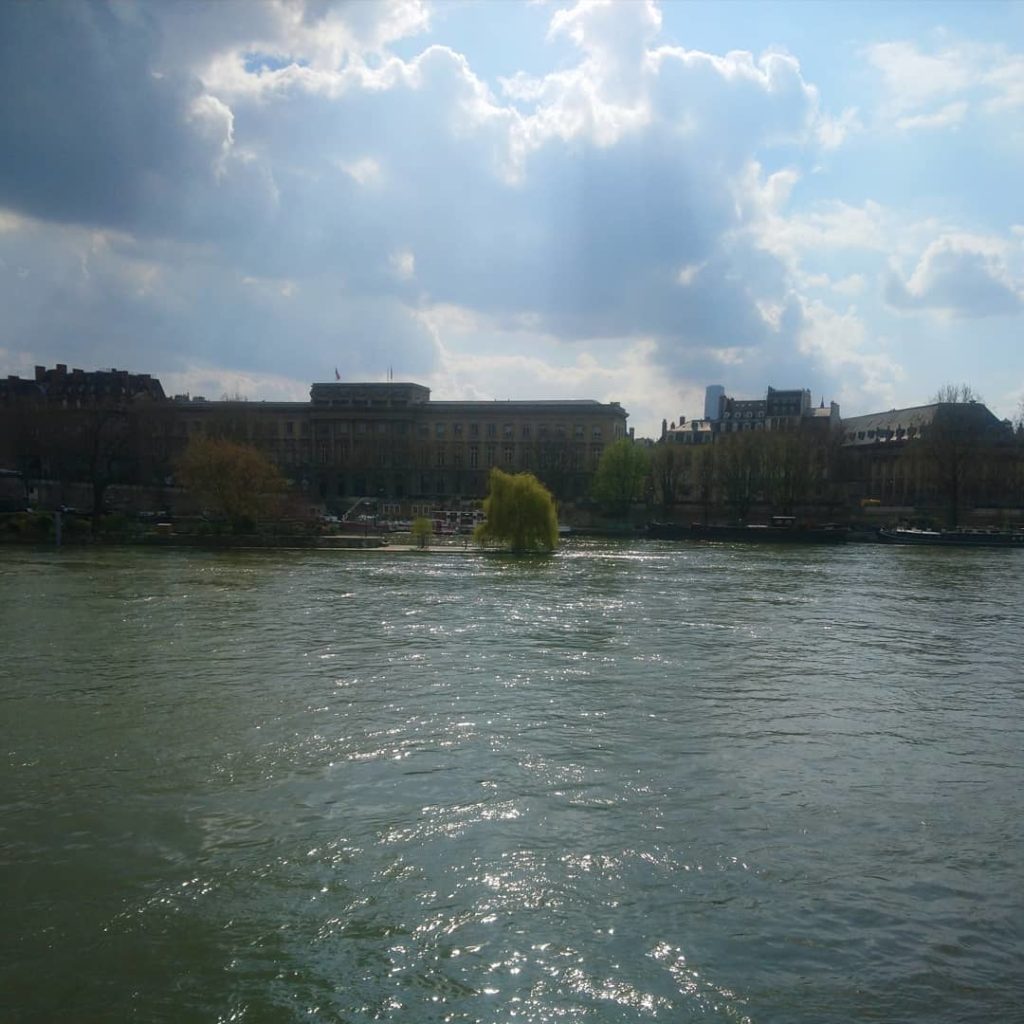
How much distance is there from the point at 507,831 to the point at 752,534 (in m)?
80.5

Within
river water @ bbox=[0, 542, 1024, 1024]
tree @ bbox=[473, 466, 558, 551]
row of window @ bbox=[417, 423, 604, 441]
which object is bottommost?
river water @ bbox=[0, 542, 1024, 1024]

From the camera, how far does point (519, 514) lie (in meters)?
60.8

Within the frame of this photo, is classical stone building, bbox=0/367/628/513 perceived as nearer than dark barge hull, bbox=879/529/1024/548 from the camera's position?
No

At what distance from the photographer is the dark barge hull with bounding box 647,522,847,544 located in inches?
3319

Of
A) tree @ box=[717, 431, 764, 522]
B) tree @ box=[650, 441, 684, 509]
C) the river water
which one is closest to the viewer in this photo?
the river water

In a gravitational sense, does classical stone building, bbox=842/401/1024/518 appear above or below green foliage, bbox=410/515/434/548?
above

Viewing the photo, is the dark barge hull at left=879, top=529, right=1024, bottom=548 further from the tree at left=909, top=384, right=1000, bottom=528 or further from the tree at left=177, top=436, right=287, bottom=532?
the tree at left=177, top=436, right=287, bottom=532

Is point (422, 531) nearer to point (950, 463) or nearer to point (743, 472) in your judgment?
point (743, 472)

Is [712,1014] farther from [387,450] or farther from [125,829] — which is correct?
[387,450]

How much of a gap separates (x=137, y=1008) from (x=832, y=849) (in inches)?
260

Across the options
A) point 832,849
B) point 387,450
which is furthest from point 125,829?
point 387,450

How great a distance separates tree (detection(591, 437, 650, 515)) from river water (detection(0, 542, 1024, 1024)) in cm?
7877

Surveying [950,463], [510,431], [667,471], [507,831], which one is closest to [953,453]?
[950,463]

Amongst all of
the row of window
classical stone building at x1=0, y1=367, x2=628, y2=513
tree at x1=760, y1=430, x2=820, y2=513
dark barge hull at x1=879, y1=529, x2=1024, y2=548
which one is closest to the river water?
dark barge hull at x1=879, y1=529, x2=1024, y2=548
